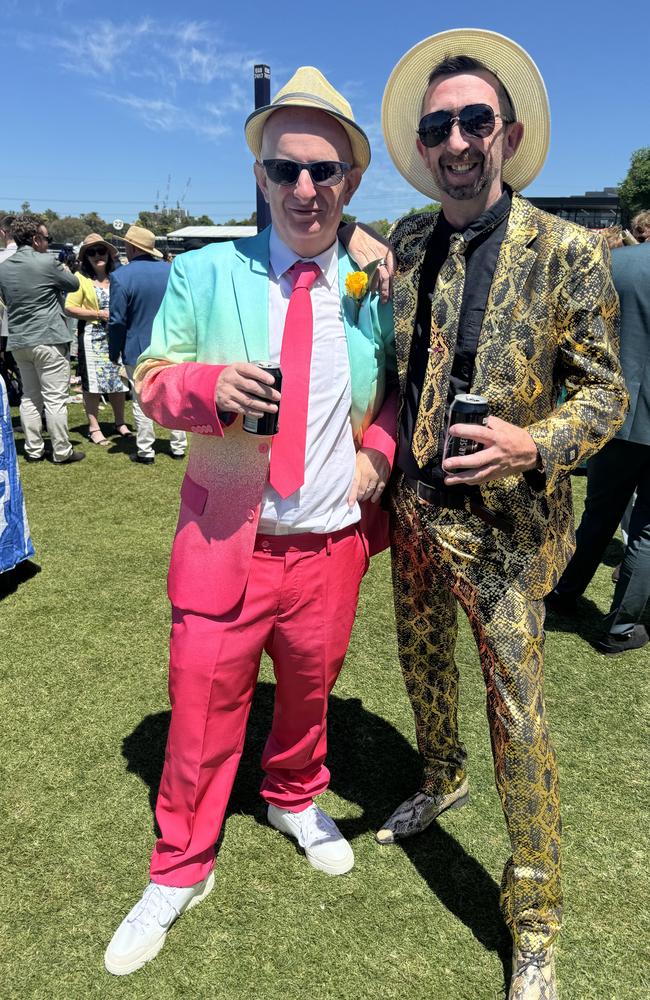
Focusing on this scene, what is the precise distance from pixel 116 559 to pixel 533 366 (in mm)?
3591

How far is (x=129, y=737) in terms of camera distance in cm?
296

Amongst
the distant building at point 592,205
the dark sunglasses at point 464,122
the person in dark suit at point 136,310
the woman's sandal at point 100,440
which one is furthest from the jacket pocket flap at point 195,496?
the distant building at point 592,205

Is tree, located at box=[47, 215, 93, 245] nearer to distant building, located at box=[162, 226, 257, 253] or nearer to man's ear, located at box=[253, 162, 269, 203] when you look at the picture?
distant building, located at box=[162, 226, 257, 253]

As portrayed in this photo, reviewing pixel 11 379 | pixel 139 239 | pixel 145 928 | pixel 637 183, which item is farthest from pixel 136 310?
pixel 637 183

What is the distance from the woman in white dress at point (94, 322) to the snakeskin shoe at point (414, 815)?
581 centimetres

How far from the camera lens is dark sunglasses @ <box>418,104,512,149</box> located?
169cm

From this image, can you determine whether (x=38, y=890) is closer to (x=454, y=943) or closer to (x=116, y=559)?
(x=454, y=943)

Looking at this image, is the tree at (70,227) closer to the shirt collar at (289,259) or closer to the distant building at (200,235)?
the distant building at (200,235)

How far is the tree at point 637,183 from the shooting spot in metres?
47.6

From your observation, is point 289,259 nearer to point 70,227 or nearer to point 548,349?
point 548,349

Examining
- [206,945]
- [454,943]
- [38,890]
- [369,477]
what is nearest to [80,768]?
[38,890]

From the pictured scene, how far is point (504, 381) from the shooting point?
176 cm

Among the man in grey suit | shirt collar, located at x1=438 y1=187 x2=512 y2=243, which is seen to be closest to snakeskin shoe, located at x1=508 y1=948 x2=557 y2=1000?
shirt collar, located at x1=438 y1=187 x2=512 y2=243

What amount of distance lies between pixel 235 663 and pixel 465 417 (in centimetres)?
98
